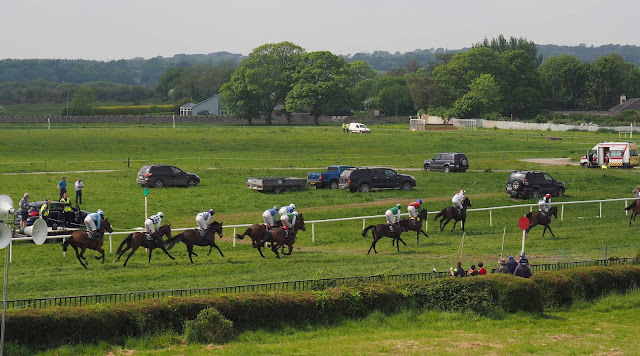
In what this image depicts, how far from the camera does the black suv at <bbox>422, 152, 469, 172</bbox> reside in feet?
171

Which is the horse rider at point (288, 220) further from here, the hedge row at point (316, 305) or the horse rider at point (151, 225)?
the hedge row at point (316, 305)

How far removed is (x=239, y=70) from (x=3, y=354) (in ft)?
341

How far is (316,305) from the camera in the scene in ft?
58.7

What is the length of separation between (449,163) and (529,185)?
11.4m

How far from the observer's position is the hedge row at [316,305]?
15.3 m

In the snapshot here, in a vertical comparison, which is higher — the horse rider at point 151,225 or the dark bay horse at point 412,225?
the horse rider at point 151,225

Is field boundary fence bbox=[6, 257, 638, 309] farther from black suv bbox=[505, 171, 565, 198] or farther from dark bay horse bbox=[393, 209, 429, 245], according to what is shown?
black suv bbox=[505, 171, 565, 198]

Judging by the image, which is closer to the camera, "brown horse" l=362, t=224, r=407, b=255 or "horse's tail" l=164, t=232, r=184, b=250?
"horse's tail" l=164, t=232, r=184, b=250

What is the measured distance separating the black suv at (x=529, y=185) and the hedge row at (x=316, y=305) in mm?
18786

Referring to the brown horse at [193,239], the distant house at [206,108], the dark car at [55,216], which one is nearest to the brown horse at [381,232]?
the brown horse at [193,239]

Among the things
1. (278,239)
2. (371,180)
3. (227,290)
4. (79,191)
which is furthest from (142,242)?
(371,180)

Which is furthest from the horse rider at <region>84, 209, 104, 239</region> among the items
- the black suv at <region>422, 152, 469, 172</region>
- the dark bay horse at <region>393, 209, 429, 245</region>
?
the black suv at <region>422, 152, 469, 172</region>

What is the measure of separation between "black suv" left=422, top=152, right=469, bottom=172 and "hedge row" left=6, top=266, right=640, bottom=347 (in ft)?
97.5

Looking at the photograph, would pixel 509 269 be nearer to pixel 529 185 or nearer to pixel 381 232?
pixel 381 232
